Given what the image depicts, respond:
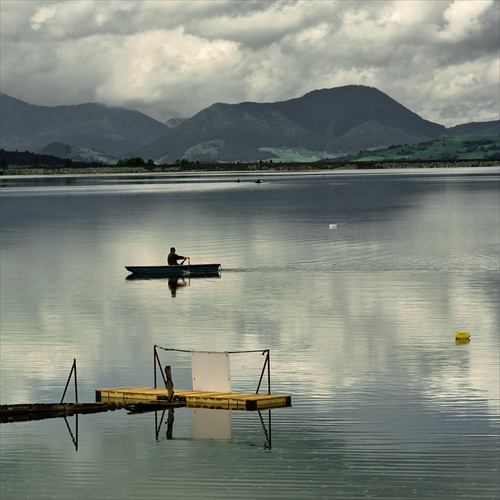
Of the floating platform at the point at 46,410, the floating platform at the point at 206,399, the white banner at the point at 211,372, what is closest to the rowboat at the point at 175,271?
the white banner at the point at 211,372

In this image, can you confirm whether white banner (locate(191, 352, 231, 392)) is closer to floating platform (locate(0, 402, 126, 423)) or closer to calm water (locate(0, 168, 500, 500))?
calm water (locate(0, 168, 500, 500))

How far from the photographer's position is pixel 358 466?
132 feet

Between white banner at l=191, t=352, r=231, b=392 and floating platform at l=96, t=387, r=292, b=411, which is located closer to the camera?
floating platform at l=96, t=387, r=292, b=411

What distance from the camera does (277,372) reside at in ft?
184

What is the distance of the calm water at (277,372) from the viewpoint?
39.8 m

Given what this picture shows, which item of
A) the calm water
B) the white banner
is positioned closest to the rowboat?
the calm water

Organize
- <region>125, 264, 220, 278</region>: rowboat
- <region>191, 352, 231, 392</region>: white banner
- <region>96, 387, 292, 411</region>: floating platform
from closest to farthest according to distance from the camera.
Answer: <region>96, 387, 292, 411</region>: floating platform
<region>191, 352, 231, 392</region>: white banner
<region>125, 264, 220, 278</region>: rowboat

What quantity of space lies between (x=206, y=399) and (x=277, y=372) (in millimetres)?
8575

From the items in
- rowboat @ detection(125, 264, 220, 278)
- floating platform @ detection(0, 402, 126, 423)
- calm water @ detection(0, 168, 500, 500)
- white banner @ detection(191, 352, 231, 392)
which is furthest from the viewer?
rowboat @ detection(125, 264, 220, 278)

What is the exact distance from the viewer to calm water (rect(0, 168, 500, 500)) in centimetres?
3978

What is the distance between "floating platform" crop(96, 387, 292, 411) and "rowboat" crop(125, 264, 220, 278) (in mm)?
51333

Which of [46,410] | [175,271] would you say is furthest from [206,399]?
[175,271]

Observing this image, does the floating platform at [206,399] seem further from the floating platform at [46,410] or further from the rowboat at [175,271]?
the rowboat at [175,271]

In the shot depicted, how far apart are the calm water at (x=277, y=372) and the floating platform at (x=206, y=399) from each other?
0.51 m
